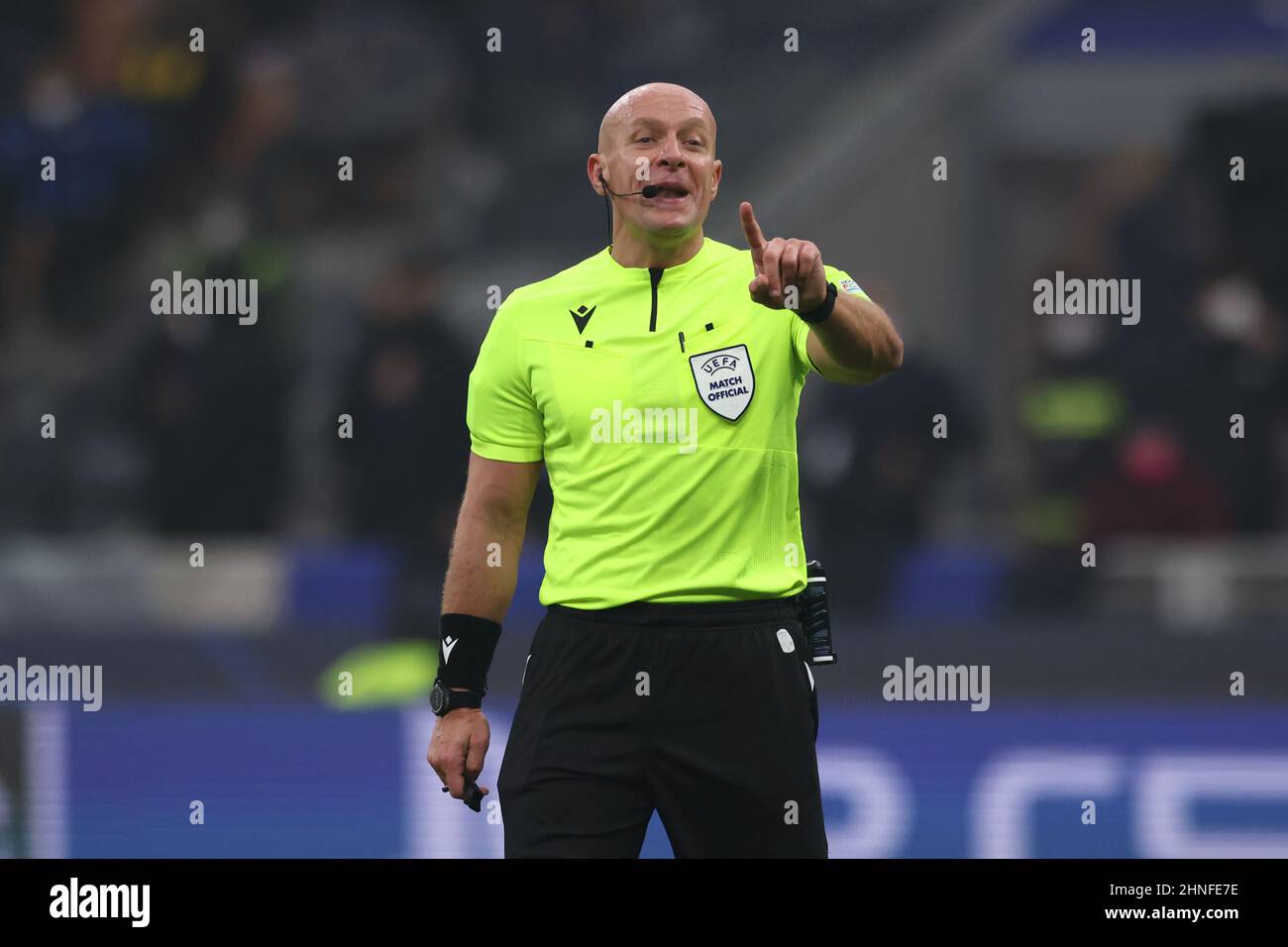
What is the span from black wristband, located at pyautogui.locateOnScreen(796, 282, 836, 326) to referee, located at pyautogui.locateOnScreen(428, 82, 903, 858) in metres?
0.03

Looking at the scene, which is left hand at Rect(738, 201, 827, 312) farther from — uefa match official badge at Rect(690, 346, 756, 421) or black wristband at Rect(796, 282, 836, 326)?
uefa match official badge at Rect(690, 346, 756, 421)

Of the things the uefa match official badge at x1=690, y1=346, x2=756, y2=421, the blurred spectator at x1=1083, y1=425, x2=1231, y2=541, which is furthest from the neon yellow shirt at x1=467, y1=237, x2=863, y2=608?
the blurred spectator at x1=1083, y1=425, x2=1231, y2=541

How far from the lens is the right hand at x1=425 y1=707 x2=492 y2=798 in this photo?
446 centimetres

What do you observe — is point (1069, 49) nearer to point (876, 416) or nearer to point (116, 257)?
point (876, 416)

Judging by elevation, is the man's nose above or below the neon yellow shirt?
above

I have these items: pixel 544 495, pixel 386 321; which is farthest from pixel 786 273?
pixel 386 321

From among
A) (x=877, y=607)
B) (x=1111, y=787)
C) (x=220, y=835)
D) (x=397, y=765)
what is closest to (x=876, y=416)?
(x=877, y=607)

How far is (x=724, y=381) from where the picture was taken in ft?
14.1

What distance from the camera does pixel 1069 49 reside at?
11297mm

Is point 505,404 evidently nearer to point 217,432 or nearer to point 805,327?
point 805,327

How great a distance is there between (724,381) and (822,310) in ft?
1.08

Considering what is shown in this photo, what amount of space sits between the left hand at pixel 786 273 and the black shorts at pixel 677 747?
2.22 feet

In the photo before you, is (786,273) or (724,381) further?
(724,381)

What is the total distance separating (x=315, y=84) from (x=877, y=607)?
5080 mm
